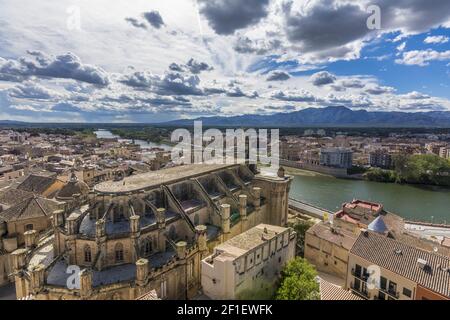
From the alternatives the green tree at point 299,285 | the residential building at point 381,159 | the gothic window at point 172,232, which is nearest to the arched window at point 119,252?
the gothic window at point 172,232

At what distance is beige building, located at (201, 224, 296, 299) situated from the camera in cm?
1579

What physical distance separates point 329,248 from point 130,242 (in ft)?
48.6

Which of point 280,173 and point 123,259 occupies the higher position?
point 280,173

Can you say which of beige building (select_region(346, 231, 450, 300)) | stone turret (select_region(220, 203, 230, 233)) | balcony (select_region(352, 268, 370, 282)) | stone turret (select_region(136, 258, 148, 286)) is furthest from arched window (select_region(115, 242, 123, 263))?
balcony (select_region(352, 268, 370, 282))

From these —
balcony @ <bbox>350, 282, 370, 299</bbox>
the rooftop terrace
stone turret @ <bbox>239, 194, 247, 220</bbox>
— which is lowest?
balcony @ <bbox>350, 282, 370, 299</bbox>

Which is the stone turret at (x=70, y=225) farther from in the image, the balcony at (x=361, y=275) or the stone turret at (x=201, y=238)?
the balcony at (x=361, y=275)

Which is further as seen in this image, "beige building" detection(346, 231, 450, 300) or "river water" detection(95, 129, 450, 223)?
"river water" detection(95, 129, 450, 223)

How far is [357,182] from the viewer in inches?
2591

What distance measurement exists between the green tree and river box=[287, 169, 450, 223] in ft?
93.7

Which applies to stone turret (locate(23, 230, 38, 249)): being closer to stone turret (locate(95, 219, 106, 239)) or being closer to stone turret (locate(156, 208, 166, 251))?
stone turret (locate(95, 219, 106, 239))

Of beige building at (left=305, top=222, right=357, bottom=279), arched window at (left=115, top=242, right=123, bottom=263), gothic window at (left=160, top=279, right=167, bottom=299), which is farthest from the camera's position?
beige building at (left=305, top=222, right=357, bottom=279)

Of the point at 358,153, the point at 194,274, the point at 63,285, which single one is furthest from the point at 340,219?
the point at 358,153

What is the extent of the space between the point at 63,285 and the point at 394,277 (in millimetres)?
18112
